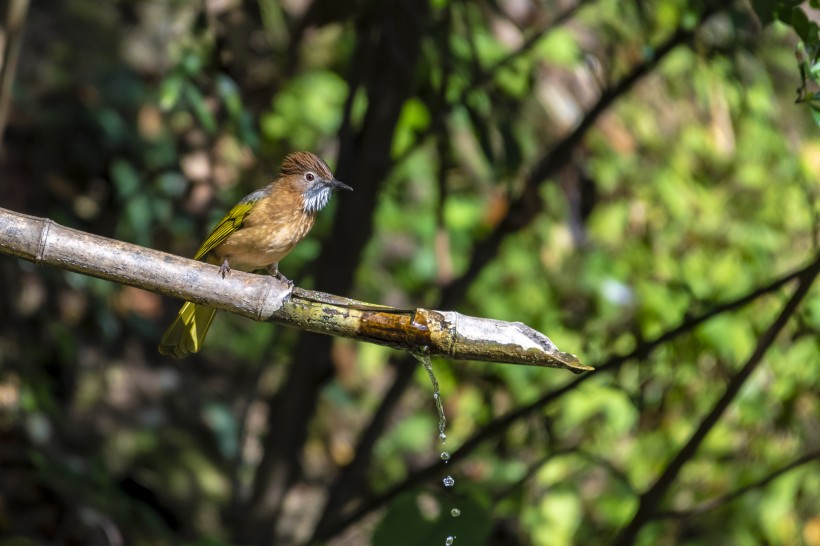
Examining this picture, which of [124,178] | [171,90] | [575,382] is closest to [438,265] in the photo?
[124,178]

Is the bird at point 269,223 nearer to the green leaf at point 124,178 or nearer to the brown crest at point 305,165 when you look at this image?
the brown crest at point 305,165

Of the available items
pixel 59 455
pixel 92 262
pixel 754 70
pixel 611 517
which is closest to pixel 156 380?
pixel 59 455

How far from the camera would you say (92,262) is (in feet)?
7.45

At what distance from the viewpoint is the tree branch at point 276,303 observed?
2.19 metres

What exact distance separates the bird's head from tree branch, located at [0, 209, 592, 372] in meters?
0.74

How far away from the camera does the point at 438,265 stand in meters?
6.04

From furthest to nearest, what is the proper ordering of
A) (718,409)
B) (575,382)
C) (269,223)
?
(575,382), (718,409), (269,223)

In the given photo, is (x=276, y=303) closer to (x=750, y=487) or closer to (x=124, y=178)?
(x=750, y=487)

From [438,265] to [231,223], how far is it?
2.93 meters

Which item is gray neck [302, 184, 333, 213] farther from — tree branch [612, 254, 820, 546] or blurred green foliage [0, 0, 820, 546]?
tree branch [612, 254, 820, 546]

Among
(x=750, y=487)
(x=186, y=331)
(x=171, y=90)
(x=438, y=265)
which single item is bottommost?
(x=750, y=487)

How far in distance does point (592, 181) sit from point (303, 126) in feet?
4.97

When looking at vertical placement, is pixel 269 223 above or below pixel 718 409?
above

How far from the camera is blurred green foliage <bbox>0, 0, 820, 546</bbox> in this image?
3990 mm
